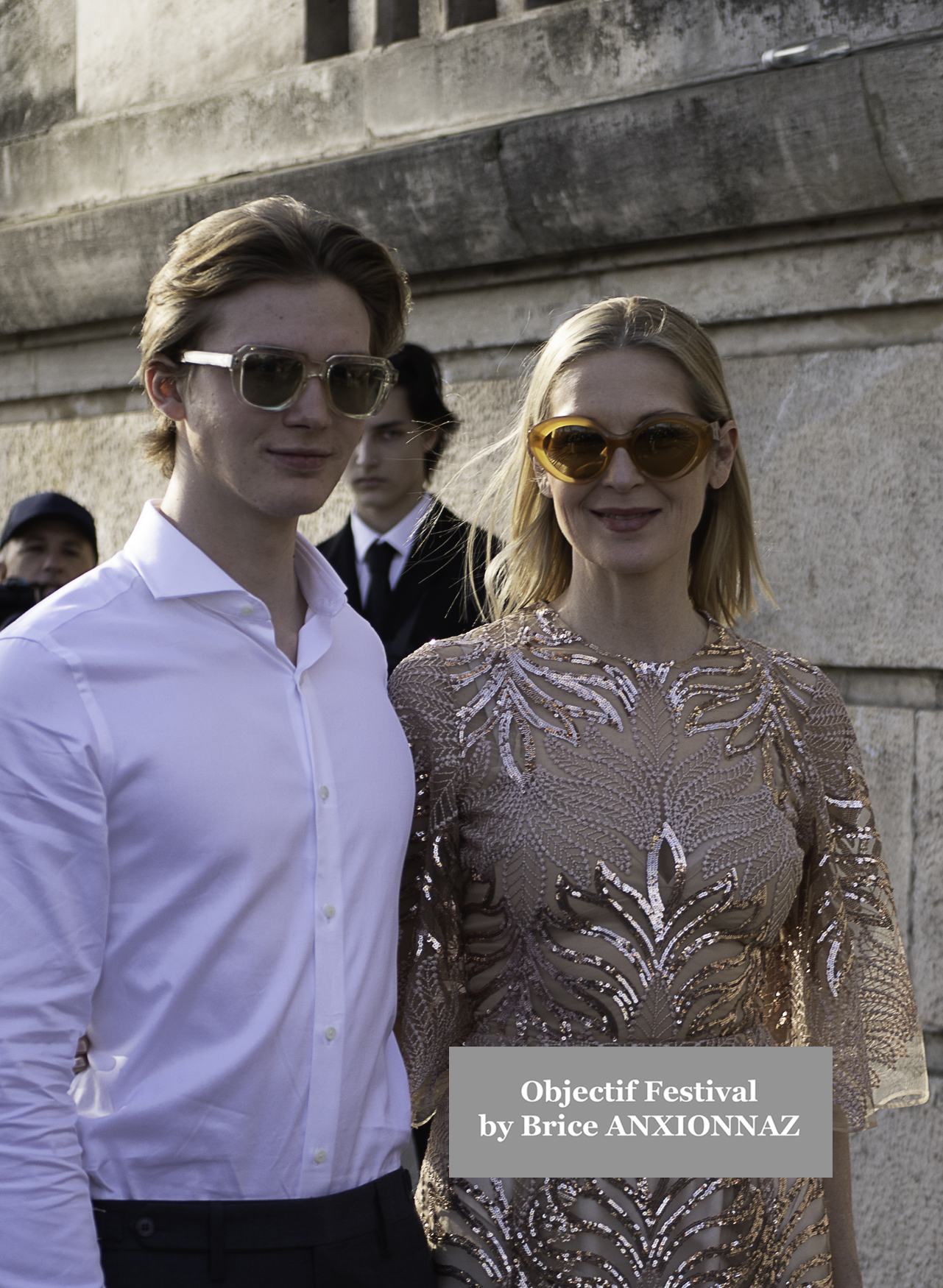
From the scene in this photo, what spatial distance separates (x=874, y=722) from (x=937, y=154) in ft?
4.25

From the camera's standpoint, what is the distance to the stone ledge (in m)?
3.26

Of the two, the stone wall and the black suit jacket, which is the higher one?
the stone wall

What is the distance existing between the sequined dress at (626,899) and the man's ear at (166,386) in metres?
0.53

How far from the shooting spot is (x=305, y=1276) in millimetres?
1628

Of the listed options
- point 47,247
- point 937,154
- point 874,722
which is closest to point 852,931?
point 874,722

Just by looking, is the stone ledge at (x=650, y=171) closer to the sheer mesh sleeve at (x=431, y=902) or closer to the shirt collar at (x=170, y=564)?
the sheer mesh sleeve at (x=431, y=902)

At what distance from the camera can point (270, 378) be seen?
5.80 ft

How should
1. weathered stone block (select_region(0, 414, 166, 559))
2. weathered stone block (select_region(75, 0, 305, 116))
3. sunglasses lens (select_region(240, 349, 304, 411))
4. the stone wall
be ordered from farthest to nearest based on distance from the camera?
weathered stone block (select_region(0, 414, 166, 559)), weathered stone block (select_region(75, 0, 305, 116)), the stone wall, sunglasses lens (select_region(240, 349, 304, 411))

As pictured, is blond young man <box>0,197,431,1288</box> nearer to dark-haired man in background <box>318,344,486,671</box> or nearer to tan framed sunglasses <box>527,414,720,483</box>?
tan framed sunglasses <box>527,414,720,483</box>

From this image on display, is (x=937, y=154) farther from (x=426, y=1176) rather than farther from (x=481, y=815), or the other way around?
(x=426, y=1176)

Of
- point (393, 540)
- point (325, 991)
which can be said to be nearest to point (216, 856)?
point (325, 991)

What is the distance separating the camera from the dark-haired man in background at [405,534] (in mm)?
Result: 3494

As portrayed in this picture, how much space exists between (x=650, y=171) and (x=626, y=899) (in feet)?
7.14

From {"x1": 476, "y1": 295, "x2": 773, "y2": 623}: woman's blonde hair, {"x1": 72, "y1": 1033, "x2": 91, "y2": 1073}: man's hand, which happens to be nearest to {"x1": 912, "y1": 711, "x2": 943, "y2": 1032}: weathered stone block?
{"x1": 476, "y1": 295, "x2": 773, "y2": 623}: woman's blonde hair
